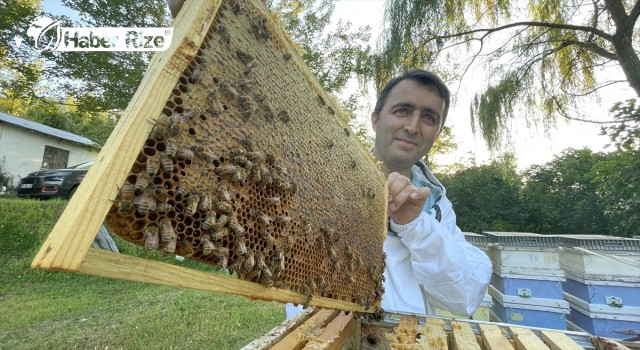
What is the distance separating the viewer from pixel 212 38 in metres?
0.89

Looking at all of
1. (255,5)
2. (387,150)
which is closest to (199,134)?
(255,5)

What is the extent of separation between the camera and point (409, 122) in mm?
3090

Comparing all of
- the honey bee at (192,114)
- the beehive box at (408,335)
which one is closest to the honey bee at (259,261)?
the honey bee at (192,114)

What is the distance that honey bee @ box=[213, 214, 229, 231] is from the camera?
0.80 meters

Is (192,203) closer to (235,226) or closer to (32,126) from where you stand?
(235,226)

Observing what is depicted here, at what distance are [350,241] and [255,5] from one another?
3.47 feet

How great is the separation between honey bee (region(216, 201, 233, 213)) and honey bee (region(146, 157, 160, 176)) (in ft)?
0.58

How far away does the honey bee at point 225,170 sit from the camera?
2.77ft

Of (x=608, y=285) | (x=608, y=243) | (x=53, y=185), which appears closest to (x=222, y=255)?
(x=608, y=285)

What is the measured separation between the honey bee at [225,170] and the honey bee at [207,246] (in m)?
0.16

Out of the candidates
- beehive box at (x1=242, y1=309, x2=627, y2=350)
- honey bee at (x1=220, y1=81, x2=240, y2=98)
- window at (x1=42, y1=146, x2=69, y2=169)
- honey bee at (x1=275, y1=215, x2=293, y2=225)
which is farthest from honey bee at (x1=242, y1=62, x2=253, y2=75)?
window at (x1=42, y1=146, x2=69, y2=169)

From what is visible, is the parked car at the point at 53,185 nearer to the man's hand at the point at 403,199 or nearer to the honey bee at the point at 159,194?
the man's hand at the point at 403,199

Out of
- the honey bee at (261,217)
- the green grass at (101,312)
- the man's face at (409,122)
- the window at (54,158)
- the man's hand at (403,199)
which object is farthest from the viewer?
the window at (54,158)

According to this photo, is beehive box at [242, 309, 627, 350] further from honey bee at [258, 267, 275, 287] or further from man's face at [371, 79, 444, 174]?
man's face at [371, 79, 444, 174]
